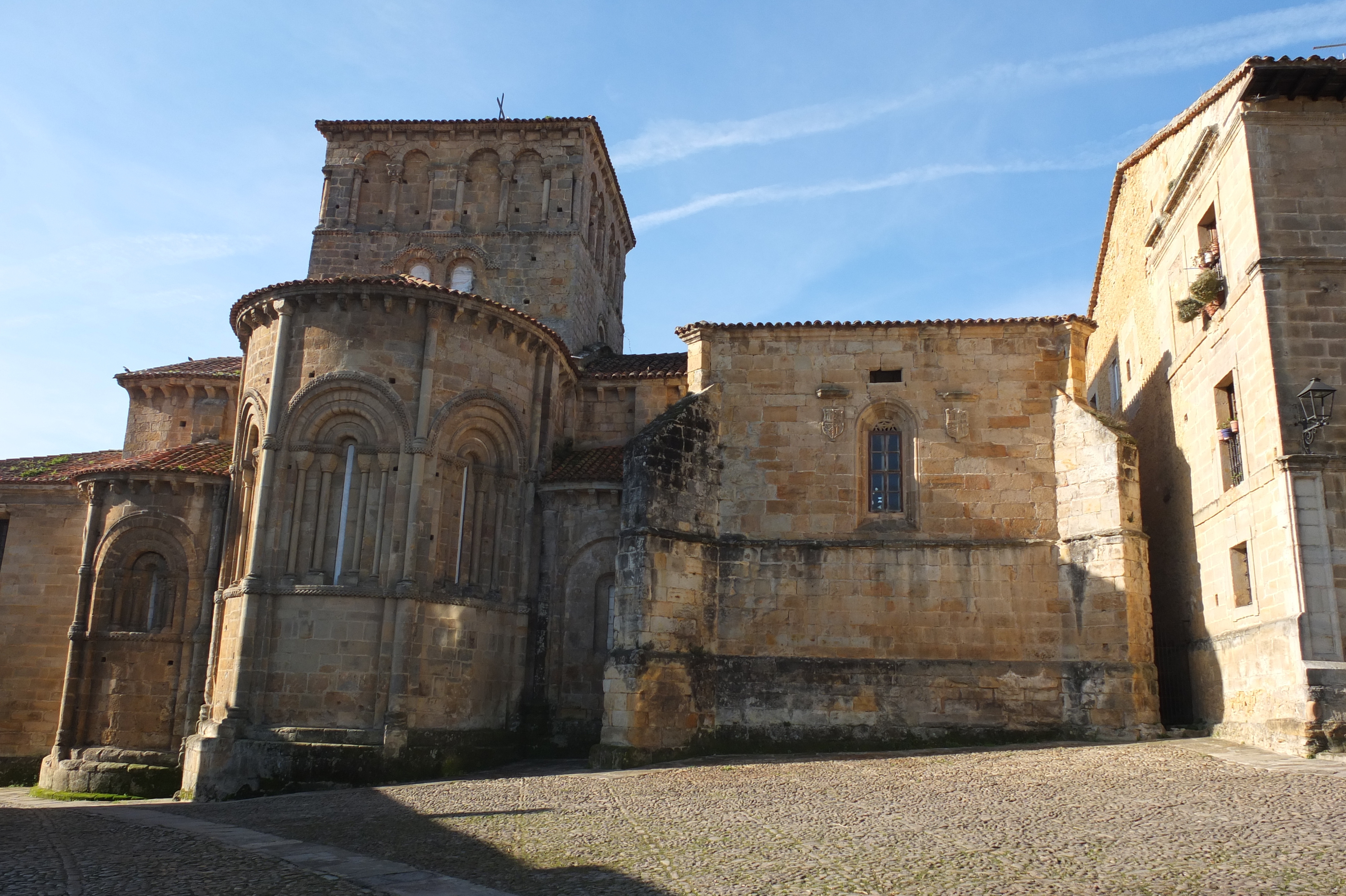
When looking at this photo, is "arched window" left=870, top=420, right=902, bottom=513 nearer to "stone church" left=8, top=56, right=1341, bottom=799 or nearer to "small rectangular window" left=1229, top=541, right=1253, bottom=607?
"stone church" left=8, top=56, right=1341, bottom=799

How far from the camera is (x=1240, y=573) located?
47.7 ft

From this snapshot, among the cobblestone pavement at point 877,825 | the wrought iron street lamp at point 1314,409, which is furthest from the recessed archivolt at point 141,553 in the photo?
the wrought iron street lamp at point 1314,409

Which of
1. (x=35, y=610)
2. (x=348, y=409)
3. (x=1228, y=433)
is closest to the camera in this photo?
(x=1228, y=433)

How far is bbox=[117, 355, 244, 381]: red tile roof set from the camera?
2294cm

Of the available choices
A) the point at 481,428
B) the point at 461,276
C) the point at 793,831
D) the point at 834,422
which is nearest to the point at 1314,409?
the point at 834,422

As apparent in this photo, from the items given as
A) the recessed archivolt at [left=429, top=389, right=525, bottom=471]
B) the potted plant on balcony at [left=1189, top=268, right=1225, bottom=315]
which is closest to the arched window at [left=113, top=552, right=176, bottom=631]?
the recessed archivolt at [left=429, top=389, right=525, bottom=471]

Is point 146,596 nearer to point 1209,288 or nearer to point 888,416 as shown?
point 888,416

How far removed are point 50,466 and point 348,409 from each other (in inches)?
438

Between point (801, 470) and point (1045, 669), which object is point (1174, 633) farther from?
point (801, 470)

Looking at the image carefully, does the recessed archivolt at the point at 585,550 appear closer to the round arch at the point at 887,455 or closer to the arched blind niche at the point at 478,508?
the arched blind niche at the point at 478,508

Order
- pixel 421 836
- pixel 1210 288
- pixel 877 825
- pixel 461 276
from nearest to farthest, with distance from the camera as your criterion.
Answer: pixel 877 825, pixel 421 836, pixel 1210 288, pixel 461 276

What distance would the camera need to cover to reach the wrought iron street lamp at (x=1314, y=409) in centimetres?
1298

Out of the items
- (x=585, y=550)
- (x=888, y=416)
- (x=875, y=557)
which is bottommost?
(x=875, y=557)

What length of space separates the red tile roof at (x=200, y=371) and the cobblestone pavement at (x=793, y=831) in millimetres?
10859
